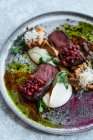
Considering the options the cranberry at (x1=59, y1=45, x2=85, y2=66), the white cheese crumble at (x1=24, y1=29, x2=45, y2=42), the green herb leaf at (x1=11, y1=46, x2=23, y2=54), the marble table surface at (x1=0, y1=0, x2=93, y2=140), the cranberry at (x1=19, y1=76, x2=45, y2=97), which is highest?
the marble table surface at (x1=0, y1=0, x2=93, y2=140)

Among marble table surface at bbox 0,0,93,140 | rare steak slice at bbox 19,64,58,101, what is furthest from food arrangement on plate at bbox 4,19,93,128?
marble table surface at bbox 0,0,93,140

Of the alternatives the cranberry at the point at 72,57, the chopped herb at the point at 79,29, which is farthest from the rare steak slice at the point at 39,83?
the chopped herb at the point at 79,29

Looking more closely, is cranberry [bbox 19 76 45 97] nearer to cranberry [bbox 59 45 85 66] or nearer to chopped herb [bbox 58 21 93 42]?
cranberry [bbox 59 45 85 66]

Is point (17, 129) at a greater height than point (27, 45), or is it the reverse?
point (27, 45)

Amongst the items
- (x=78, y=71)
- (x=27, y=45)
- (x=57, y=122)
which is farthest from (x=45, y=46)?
(x=57, y=122)

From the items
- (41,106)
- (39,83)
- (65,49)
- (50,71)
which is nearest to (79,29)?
(65,49)

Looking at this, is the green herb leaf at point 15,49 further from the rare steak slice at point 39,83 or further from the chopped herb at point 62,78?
the chopped herb at point 62,78

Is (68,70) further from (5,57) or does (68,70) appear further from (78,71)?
(5,57)
